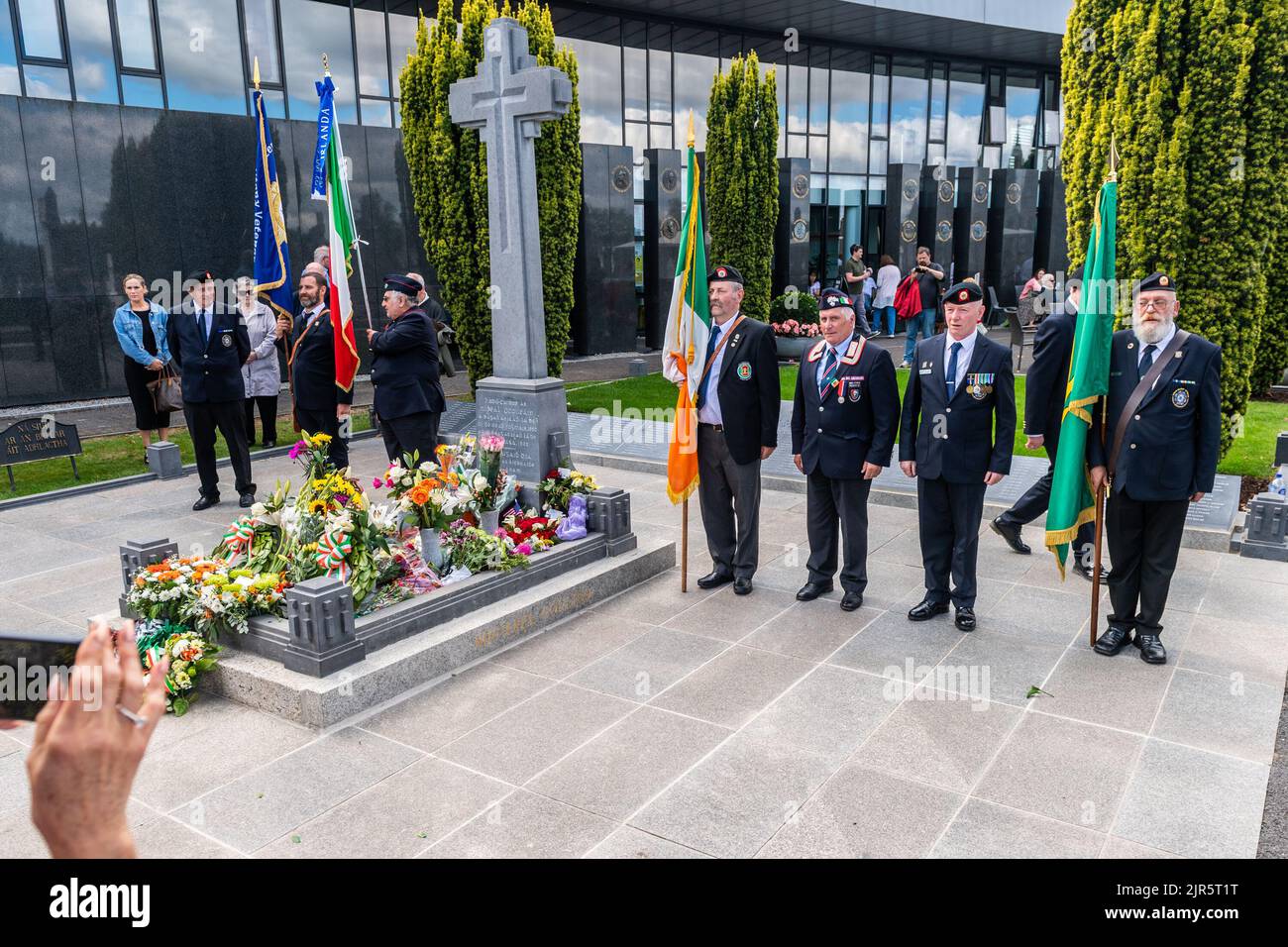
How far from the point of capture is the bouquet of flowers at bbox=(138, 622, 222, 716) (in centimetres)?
484

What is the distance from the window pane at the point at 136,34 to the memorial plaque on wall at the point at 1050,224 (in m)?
23.0

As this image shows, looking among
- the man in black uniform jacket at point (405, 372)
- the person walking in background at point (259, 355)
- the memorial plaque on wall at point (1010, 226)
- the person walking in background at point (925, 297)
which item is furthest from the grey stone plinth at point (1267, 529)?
the memorial plaque on wall at point (1010, 226)

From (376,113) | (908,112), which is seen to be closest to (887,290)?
(908,112)

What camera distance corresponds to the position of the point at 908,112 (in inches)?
1093

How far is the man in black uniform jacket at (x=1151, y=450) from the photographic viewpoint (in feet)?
16.6

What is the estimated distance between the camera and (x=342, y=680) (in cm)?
474

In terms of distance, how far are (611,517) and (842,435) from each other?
5.73 ft

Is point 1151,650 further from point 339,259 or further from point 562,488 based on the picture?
point 339,259

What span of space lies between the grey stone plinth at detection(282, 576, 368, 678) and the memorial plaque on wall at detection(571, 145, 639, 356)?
1544 centimetres

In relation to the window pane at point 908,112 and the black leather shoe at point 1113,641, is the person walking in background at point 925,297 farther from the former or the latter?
the window pane at point 908,112

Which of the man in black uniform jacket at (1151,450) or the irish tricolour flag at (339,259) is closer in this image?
the man in black uniform jacket at (1151,450)

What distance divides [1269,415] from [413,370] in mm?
11314

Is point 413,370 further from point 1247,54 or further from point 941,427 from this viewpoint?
point 1247,54

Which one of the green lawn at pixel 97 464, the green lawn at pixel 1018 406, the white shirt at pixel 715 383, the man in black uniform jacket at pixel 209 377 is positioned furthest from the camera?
the green lawn at pixel 97 464
